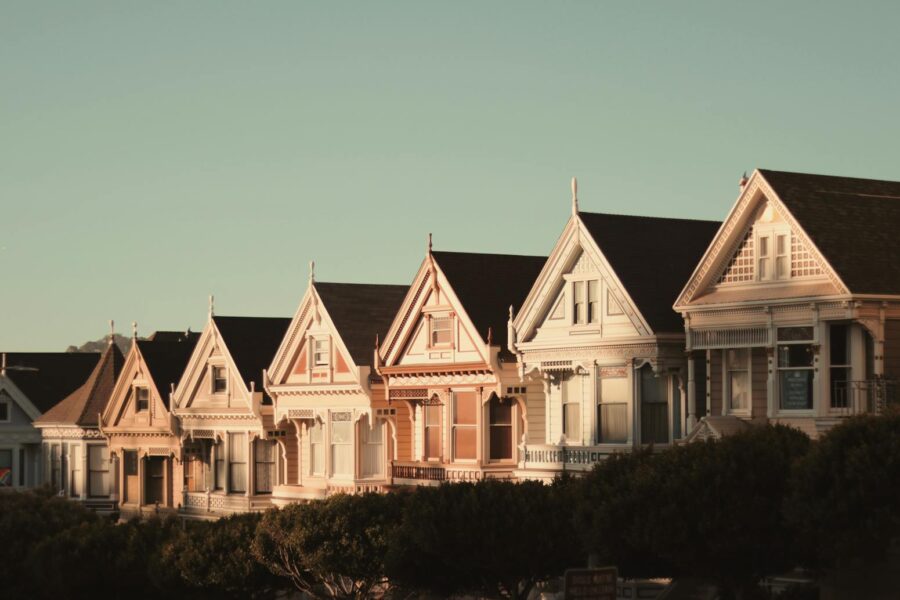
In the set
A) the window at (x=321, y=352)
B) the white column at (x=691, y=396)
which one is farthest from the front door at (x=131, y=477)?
the white column at (x=691, y=396)

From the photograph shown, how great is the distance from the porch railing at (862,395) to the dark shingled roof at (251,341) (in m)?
27.5

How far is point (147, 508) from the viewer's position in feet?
229

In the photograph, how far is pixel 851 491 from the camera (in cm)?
3216

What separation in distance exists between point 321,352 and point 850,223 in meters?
22.8

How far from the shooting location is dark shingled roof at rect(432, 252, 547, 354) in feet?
171

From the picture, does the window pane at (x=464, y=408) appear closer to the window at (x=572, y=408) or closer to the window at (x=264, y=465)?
the window at (x=572, y=408)

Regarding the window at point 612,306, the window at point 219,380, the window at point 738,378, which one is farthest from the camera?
the window at point 219,380

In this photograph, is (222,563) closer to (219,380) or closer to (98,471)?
(219,380)

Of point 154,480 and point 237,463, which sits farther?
point 154,480

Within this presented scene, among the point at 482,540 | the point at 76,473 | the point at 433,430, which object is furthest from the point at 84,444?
the point at 482,540

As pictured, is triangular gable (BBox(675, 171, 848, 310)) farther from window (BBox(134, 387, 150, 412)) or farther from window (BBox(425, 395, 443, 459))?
window (BBox(134, 387, 150, 412))

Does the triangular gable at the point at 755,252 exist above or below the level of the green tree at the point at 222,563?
above

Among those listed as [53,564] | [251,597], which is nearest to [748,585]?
[251,597]

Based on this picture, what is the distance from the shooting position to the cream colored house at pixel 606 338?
45.8 meters
